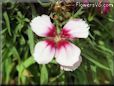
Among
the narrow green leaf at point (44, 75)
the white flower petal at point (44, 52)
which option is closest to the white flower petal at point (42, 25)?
the white flower petal at point (44, 52)

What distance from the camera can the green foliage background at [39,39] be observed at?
109 centimetres

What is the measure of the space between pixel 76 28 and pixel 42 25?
9 centimetres

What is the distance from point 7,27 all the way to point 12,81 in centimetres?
35

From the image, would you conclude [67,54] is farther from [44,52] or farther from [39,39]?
[39,39]

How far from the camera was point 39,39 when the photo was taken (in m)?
1.04

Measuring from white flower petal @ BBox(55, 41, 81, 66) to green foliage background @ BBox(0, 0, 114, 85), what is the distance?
90 millimetres

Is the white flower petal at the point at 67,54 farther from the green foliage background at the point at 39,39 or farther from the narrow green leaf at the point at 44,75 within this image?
the narrow green leaf at the point at 44,75

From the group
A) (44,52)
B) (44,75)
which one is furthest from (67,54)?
(44,75)

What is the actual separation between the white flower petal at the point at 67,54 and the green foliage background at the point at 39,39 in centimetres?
9

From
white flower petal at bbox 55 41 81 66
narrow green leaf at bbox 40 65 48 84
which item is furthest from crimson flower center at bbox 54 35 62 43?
narrow green leaf at bbox 40 65 48 84

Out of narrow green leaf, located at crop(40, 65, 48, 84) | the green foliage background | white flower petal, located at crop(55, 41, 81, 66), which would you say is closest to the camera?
white flower petal, located at crop(55, 41, 81, 66)

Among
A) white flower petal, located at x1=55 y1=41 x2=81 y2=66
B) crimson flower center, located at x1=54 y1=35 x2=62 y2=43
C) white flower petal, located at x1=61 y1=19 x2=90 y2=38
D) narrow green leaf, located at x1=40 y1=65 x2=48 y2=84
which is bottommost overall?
narrow green leaf, located at x1=40 y1=65 x2=48 y2=84

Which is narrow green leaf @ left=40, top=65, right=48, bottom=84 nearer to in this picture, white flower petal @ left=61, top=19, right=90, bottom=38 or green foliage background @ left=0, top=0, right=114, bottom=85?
green foliage background @ left=0, top=0, right=114, bottom=85

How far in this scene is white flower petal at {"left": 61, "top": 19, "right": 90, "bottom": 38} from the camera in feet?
3.00
